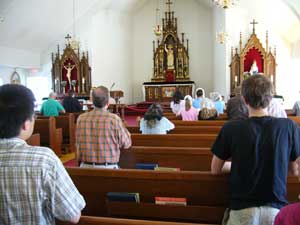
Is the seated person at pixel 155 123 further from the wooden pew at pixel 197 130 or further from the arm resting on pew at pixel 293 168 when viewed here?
the arm resting on pew at pixel 293 168

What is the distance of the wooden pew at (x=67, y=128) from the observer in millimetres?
7478

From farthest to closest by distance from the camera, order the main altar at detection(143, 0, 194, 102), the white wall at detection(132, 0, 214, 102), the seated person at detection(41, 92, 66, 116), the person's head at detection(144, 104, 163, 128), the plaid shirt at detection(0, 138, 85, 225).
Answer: the white wall at detection(132, 0, 214, 102), the main altar at detection(143, 0, 194, 102), the seated person at detection(41, 92, 66, 116), the person's head at detection(144, 104, 163, 128), the plaid shirt at detection(0, 138, 85, 225)

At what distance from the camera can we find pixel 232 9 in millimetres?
13117

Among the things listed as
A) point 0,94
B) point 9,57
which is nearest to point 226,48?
point 9,57

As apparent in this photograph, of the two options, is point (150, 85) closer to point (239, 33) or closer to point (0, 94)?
point (239, 33)

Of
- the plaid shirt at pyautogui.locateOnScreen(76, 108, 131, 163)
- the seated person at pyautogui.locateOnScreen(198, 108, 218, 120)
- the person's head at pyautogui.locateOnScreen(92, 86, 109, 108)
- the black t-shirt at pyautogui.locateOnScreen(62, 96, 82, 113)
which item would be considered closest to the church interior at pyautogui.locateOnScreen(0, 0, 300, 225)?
the seated person at pyautogui.locateOnScreen(198, 108, 218, 120)

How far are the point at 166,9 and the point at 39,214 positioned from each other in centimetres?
1624

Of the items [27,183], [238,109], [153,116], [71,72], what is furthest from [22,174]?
[71,72]

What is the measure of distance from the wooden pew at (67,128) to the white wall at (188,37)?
30.6ft

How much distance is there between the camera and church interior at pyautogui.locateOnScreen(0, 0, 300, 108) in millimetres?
12352

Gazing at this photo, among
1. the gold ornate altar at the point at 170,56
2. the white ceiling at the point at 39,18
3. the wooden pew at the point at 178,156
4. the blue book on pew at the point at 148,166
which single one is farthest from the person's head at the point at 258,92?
the gold ornate altar at the point at 170,56

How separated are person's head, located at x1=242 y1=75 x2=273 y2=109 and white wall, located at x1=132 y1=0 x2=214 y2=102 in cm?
1467

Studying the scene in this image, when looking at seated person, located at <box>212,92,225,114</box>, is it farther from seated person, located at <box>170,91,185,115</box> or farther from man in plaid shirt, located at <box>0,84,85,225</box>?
man in plaid shirt, located at <box>0,84,85,225</box>

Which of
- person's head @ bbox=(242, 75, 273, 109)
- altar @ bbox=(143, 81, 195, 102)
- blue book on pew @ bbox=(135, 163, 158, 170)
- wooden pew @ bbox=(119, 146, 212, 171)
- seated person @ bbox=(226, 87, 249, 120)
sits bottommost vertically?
blue book on pew @ bbox=(135, 163, 158, 170)
